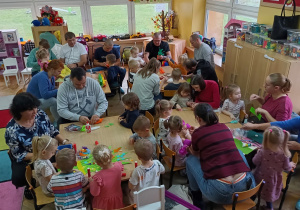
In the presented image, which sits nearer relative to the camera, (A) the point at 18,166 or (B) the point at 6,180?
(A) the point at 18,166

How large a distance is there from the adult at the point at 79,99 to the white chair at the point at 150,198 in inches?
58.1

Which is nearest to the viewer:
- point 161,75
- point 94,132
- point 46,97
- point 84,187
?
point 84,187

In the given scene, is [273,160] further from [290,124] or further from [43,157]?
[43,157]

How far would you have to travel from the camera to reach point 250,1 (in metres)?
5.81

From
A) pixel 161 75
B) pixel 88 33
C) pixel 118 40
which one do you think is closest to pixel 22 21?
pixel 88 33

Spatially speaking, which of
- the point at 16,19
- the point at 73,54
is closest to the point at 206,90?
the point at 73,54

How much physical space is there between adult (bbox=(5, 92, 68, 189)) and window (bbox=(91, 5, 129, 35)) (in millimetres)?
6059

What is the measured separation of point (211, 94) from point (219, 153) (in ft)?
5.67

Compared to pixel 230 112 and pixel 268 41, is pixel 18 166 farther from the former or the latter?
pixel 268 41

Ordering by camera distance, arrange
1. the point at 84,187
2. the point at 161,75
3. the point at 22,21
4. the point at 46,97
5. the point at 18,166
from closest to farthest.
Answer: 1. the point at 84,187
2. the point at 18,166
3. the point at 46,97
4. the point at 161,75
5. the point at 22,21

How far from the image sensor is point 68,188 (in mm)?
2330

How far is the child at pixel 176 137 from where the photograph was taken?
9.66ft

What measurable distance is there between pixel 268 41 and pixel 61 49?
4.28 meters

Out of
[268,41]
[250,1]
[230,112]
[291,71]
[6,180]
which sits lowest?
[6,180]
